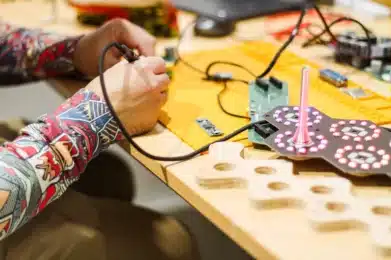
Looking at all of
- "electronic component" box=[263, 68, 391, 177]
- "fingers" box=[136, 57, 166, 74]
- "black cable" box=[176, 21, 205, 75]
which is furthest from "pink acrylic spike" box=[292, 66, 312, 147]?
"black cable" box=[176, 21, 205, 75]

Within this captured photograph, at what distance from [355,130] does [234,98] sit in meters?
0.23

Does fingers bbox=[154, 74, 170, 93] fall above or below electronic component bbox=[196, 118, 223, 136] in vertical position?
above

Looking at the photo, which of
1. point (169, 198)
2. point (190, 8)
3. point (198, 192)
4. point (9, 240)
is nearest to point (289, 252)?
point (198, 192)

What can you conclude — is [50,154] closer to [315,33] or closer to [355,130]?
[355,130]

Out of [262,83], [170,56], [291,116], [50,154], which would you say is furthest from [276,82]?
[50,154]

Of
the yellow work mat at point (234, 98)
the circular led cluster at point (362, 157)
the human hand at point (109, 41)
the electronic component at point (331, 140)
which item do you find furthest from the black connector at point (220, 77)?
the circular led cluster at point (362, 157)

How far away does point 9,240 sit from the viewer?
0.88 m

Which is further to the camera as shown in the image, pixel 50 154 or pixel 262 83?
pixel 262 83

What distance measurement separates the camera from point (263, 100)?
2.95 ft

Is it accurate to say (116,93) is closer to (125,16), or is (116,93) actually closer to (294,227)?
(294,227)

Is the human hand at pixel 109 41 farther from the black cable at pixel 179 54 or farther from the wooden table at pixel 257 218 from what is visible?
the wooden table at pixel 257 218

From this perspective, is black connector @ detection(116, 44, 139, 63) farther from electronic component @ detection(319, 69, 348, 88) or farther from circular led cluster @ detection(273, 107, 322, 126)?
electronic component @ detection(319, 69, 348, 88)

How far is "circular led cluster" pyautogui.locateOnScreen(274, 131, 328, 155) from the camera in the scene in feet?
2.37

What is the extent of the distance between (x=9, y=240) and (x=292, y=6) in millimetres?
796
